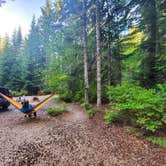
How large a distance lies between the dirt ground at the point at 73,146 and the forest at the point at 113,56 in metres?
0.85

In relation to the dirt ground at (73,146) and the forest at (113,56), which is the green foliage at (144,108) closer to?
the forest at (113,56)

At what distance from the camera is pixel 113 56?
1212cm

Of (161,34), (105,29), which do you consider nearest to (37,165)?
(161,34)

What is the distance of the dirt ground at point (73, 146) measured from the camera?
13.3ft

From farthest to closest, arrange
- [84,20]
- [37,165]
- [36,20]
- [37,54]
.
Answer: [36,20] → [37,54] → [84,20] → [37,165]

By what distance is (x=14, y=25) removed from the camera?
121 feet

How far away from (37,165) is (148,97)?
388cm

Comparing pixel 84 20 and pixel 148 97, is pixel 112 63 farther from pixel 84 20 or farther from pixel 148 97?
pixel 148 97

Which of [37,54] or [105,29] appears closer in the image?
[105,29]

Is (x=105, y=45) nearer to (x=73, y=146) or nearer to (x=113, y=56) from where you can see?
(x=113, y=56)

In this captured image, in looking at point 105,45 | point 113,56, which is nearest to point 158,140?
point 113,56

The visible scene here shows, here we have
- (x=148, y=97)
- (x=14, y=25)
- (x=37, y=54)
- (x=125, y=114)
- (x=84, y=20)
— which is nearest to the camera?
(x=148, y=97)

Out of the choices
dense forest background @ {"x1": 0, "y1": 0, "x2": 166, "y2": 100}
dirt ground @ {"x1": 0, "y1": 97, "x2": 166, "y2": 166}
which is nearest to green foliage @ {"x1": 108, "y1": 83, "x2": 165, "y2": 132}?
dirt ground @ {"x1": 0, "y1": 97, "x2": 166, "y2": 166}

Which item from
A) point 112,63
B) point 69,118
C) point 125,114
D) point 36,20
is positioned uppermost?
point 36,20
